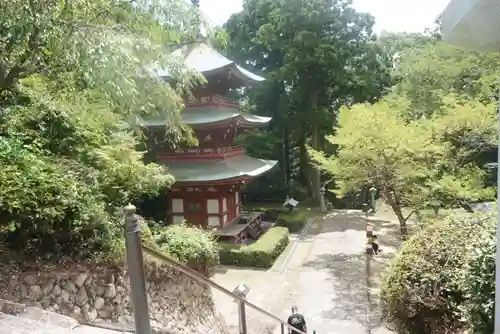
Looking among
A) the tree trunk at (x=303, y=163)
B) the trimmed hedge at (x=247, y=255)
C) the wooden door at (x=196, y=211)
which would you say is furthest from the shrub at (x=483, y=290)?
the tree trunk at (x=303, y=163)

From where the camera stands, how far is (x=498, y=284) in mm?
1715

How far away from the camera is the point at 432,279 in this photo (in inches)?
191

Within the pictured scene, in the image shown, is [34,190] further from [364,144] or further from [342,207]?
[342,207]

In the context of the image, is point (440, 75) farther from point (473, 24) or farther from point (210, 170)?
point (473, 24)

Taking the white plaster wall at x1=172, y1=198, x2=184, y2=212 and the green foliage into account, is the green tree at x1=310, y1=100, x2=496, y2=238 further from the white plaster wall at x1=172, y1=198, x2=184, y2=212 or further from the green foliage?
the white plaster wall at x1=172, y1=198, x2=184, y2=212

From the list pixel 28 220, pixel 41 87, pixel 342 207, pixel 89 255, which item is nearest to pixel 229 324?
pixel 89 255

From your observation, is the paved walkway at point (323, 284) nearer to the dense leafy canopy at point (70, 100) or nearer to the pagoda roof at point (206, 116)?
the dense leafy canopy at point (70, 100)

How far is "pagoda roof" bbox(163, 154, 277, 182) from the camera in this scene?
43.6 ft

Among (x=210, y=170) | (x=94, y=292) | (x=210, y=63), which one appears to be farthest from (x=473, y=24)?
(x=210, y=63)

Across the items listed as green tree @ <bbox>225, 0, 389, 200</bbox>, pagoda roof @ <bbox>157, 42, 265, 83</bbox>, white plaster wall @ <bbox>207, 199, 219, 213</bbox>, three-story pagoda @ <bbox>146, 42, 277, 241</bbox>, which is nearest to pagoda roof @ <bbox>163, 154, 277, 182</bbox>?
three-story pagoda @ <bbox>146, 42, 277, 241</bbox>

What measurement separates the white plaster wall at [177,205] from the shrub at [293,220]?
555 cm

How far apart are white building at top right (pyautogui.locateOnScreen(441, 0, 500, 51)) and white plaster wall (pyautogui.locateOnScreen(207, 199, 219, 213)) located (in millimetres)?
12759

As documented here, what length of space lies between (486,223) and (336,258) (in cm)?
897

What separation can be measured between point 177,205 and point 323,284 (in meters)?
6.11
